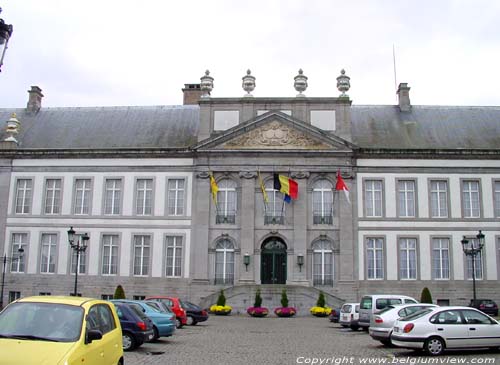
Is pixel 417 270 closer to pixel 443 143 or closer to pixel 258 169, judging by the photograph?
pixel 443 143

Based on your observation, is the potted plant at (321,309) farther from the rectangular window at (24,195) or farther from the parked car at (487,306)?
the rectangular window at (24,195)

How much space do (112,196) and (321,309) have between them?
15.3m

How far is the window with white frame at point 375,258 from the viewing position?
38.1 metres

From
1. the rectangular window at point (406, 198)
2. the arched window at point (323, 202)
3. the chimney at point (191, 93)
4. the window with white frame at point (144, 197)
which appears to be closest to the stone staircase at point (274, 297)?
the arched window at point (323, 202)

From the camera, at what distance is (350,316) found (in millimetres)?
25297

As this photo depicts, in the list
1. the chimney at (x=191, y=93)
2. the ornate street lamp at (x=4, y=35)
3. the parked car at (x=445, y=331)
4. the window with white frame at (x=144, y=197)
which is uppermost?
the chimney at (x=191, y=93)

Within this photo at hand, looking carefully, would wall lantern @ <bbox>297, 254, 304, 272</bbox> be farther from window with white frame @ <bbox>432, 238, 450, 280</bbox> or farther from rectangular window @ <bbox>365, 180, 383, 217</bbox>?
window with white frame @ <bbox>432, 238, 450, 280</bbox>

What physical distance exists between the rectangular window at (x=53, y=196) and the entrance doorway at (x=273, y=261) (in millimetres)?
13708

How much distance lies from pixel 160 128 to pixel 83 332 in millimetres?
34004

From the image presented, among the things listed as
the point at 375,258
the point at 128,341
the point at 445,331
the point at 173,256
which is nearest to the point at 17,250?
the point at 173,256

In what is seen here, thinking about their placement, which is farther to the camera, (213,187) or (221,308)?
(213,187)

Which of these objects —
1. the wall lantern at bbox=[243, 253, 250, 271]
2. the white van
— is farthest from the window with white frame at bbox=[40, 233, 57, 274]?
the white van

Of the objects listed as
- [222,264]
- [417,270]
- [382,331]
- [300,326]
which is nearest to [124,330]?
[382,331]

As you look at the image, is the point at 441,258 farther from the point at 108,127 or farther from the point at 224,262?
the point at 108,127
